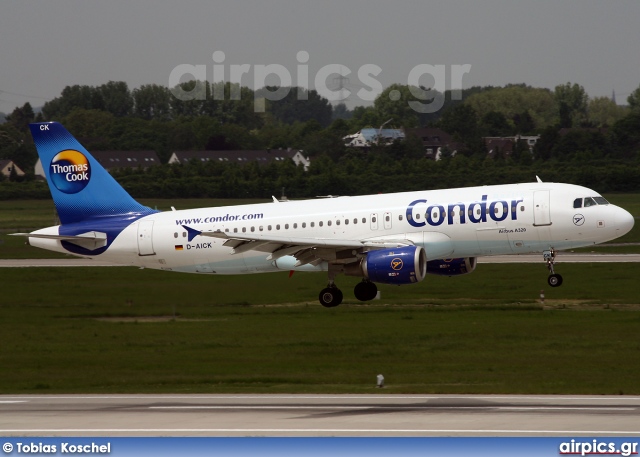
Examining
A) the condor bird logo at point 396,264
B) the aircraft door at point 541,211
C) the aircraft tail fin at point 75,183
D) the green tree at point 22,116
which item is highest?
the green tree at point 22,116

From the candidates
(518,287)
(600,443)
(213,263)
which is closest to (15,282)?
(213,263)

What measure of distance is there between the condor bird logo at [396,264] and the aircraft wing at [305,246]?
51.0 inches

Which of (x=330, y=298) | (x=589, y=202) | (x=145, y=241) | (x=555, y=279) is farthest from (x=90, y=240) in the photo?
(x=589, y=202)

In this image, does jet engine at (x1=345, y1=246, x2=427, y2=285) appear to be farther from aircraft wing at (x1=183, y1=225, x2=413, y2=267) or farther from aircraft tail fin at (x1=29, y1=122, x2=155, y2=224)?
aircraft tail fin at (x1=29, y1=122, x2=155, y2=224)

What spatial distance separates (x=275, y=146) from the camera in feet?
547

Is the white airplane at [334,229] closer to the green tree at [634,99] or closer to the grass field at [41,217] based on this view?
the grass field at [41,217]

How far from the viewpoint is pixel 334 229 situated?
156 ft

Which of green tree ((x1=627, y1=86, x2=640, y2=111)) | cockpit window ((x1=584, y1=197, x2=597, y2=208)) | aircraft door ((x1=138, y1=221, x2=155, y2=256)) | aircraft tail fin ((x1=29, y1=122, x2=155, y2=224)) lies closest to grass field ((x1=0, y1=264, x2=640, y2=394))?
aircraft door ((x1=138, y1=221, x2=155, y2=256))

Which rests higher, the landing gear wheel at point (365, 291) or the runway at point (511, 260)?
the landing gear wheel at point (365, 291)

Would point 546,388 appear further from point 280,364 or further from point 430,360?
point 280,364

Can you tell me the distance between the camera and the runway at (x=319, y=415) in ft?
106

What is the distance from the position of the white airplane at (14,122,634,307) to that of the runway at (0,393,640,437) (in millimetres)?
7125

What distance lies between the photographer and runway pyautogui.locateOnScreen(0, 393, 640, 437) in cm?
3228

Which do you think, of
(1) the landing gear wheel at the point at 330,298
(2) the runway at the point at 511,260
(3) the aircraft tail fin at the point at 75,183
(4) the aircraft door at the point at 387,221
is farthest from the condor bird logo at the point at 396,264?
(2) the runway at the point at 511,260
